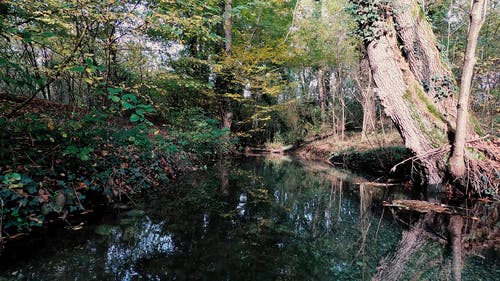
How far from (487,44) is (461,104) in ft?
27.0

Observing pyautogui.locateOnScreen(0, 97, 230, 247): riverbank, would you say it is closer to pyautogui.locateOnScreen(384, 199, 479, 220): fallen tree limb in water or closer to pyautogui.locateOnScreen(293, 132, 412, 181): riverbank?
pyautogui.locateOnScreen(384, 199, 479, 220): fallen tree limb in water

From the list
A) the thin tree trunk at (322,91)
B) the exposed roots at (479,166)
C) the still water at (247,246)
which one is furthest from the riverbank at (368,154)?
the still water at (247,246)

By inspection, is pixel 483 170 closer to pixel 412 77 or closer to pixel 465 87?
pixel 465 87

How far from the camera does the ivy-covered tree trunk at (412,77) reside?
536 centimetres

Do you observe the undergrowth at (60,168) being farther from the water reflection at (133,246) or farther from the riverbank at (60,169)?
the water reflection at (133,246)

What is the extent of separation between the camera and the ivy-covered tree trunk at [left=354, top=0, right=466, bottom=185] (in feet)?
17.6

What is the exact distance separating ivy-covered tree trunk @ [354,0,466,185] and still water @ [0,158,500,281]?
176 centimetres

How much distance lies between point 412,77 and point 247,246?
19.1 feet

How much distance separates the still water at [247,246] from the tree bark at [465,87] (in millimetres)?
987

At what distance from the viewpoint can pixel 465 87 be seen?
448 cm

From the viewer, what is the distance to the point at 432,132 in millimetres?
5316

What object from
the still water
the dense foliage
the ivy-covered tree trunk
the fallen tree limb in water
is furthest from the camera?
the ivy-covered tree trunk

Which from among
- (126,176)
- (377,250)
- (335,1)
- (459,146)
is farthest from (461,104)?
(335,1)

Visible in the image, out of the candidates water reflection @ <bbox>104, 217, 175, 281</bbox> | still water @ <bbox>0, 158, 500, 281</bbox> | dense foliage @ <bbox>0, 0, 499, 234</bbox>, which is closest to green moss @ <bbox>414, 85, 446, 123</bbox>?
dense foliage @ <bbox>0, 0, 499, 234</bbox>
